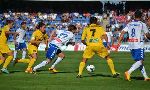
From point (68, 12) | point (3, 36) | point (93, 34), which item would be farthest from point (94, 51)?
point (68, 12)

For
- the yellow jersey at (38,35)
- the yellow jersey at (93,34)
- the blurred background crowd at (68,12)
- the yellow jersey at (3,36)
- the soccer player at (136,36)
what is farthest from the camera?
the blurred background crowd at (68,12)

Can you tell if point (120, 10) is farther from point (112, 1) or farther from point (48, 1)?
point (48, 1)

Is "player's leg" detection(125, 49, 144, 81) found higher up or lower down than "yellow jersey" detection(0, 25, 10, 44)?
lower down

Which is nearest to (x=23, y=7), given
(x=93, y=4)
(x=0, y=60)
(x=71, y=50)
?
(x=93, y=4)

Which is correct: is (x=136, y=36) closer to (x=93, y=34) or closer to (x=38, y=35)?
(x=93, y=34)

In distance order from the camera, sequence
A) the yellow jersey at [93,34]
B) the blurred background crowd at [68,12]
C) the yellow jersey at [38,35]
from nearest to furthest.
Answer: the yellow jersey at [93,34] → the yellow jersey at [38,35] → the blurred background crowd at [68,12]

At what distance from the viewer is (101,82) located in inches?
566

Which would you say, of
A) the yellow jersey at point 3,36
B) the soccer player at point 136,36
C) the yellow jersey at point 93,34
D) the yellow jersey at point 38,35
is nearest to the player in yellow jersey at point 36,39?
the yellow jersey at point 38,35

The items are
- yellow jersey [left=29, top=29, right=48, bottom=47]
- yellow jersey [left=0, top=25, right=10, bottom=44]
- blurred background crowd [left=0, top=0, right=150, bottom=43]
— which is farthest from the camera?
blurred background crowd [left=0, top=0, right=150, bottom=43]

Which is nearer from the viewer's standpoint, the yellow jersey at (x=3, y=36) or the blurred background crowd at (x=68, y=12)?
the yellow jersey at (x=3, y=36)

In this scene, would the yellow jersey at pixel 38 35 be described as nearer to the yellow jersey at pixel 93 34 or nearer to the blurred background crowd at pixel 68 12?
the yellow jersey at pixel 93 34

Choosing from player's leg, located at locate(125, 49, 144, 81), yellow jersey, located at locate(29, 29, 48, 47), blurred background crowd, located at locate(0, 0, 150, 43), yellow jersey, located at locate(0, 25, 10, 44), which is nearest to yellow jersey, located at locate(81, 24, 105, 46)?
player's leg, located at locate(125, 49, 144, 81)

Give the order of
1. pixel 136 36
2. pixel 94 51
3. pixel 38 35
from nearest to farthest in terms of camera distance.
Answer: pixel 136 36 → pixel 94 51 → pixel 38 35

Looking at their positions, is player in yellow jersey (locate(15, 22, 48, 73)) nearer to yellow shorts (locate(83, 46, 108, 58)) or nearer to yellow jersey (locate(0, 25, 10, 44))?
yellow jersey (locate(0, 25, 10, 44))
